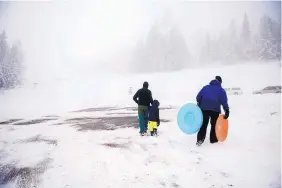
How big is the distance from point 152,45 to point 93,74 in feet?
46.4

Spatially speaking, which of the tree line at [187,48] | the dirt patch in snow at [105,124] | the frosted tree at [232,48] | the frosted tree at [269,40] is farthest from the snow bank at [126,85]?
the dirt patch in snow at [105,124]

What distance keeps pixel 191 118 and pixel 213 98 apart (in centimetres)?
86

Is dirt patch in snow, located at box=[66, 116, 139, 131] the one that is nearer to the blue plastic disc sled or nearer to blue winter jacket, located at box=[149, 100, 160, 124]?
blue winter jacket, located at box=[149, 100, 160, 124]

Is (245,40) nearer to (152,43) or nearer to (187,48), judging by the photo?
(187,48)

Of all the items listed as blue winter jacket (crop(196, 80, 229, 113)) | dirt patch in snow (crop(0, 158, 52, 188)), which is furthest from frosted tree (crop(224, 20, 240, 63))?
dirt patch in snow (crop(0, 158, 52, 188))

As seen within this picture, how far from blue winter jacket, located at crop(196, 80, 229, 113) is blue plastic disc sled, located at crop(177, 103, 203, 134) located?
0.70 ft

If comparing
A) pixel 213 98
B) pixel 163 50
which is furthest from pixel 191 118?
pixel 163 50

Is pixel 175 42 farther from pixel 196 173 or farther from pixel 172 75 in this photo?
pixel 196 173

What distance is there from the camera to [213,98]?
6.86 meters

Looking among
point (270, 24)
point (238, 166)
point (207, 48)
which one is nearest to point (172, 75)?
point (207, 48)

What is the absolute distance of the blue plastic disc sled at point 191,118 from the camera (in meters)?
6.94

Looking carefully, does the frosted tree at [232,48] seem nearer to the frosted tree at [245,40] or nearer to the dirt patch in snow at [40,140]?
the frosted tree at [245,40]

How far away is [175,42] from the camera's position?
55594 mm

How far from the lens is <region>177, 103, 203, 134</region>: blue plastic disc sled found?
6941 mm
